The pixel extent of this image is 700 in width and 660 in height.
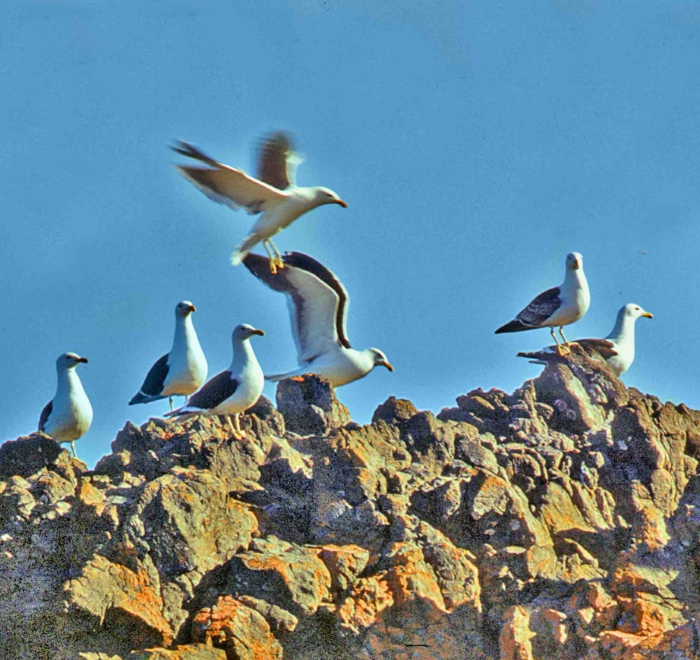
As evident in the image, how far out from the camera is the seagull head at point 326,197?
18.5 meters

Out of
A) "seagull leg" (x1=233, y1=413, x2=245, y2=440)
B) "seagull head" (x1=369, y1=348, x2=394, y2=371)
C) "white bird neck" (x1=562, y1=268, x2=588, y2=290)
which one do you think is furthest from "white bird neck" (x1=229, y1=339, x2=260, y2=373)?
"white bird neck" (x1=562, y1=268, x2=588, y2=290)

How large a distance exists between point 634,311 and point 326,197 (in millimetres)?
5403

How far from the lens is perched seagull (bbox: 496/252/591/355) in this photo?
19.7 metres

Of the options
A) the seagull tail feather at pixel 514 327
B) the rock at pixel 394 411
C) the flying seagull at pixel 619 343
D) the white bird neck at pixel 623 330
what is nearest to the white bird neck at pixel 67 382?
the rock at pixel 394 411

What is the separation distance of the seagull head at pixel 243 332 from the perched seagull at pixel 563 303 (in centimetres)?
432

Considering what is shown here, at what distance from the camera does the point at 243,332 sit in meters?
18.2

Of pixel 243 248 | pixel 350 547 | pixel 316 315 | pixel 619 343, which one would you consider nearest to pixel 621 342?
pixel 619 343

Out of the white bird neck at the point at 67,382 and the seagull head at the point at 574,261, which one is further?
the seagull head at the point at 574,261

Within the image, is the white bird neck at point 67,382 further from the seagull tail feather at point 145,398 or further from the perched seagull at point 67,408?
the seagull tail feather at point 145,398

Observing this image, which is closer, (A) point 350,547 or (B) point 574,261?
(A) point 350,547

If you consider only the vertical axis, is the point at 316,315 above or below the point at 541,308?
below

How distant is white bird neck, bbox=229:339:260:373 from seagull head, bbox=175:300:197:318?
0.82 metres

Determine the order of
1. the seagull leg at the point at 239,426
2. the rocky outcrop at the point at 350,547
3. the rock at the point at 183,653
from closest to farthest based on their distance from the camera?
the rock at the point at 183,653, the rocky outcrop at the point at 350,547, the seagull leg at the point at 239,426

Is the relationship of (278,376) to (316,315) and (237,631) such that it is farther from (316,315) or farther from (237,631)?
(237,631)
